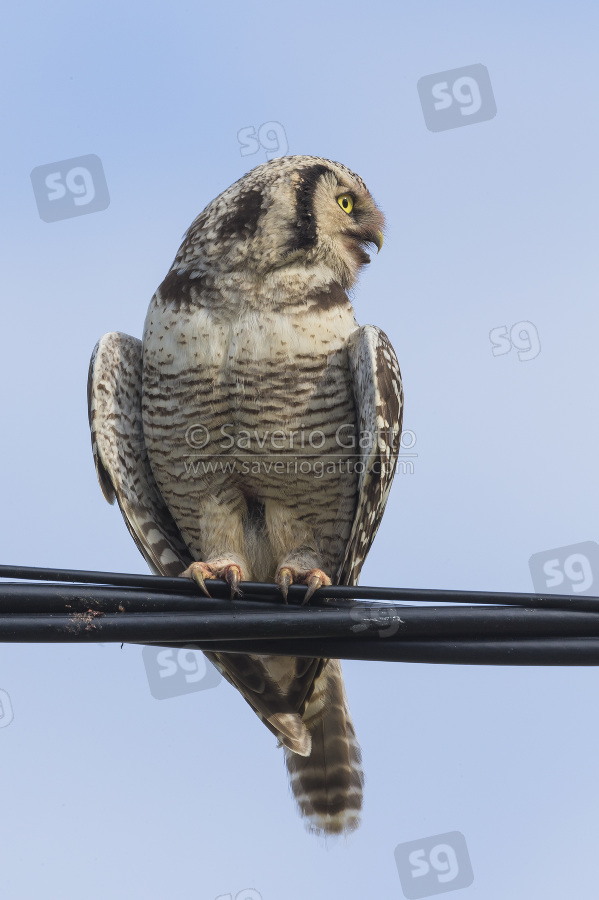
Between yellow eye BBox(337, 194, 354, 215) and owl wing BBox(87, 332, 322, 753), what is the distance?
1.45 metres

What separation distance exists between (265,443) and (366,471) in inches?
20.7

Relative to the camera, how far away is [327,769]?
5703 mm

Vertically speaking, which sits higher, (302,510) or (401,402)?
(401,402)

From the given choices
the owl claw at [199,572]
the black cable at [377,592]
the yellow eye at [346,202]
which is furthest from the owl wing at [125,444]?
the black cable at [377,592]

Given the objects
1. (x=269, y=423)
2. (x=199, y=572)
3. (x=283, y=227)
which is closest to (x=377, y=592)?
(x=199, y=572)

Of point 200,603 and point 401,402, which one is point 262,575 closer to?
point 401,402

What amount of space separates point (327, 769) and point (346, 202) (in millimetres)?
3294

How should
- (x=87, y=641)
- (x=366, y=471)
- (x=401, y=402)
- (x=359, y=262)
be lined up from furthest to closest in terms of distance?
(x=359, y=262), (x=401, y=402), (x=366, y=471), (x=87, y=641)

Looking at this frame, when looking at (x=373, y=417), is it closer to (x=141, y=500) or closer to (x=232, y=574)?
(x=232, y=574)

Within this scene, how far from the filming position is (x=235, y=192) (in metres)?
5.80

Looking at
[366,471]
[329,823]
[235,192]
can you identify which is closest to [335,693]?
[329,823]

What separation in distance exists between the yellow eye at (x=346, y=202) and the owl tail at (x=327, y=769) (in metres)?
2.68

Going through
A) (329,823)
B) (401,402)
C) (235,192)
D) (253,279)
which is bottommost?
(329,823)

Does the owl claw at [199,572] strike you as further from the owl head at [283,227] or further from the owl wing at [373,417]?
the owl head at [283,227]
